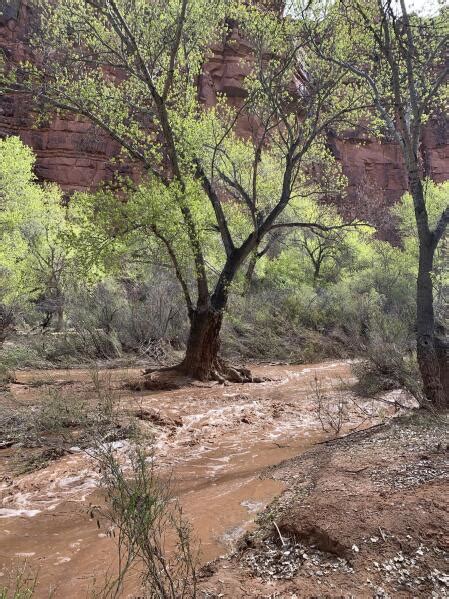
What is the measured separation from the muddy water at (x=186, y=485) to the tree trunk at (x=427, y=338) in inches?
75.2

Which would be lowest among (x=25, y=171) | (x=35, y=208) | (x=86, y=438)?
(x=86, y=438)

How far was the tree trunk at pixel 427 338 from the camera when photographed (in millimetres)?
6945

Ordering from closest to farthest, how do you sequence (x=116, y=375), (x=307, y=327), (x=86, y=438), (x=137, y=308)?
(x=86, y=438) < (x=116, y=375) < (x=137, y=308) < (x=307, y=327)

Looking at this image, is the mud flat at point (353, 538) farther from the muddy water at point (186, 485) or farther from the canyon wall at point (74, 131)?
the canyon wall at point (74, 131)

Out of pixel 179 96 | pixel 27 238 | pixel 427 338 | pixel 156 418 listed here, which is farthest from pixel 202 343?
pixel 27 238

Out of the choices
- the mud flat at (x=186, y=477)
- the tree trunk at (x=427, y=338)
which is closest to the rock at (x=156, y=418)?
the mud flat at (x=186, y=477)

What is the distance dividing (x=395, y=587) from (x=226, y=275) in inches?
378

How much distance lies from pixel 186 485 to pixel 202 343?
6.80 meters

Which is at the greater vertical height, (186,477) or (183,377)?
(183,377)

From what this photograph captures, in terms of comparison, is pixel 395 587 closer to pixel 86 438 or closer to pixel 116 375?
pixel 86 438

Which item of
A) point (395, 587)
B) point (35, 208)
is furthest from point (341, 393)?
point (35, 208)

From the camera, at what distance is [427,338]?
704 cm

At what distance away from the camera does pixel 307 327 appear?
1922 centimetres

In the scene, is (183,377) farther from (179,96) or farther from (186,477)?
(179,96)
